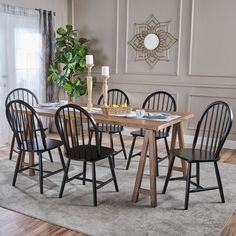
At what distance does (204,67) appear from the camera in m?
4.96

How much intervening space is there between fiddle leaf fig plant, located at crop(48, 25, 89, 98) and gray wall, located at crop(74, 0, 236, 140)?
1.63 ft

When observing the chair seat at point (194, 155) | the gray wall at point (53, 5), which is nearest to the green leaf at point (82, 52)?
the gray wall at point (53, 5)

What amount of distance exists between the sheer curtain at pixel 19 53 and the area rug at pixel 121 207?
1.75m

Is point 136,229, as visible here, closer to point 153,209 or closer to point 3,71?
point 153,209

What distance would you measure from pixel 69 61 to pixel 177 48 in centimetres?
168

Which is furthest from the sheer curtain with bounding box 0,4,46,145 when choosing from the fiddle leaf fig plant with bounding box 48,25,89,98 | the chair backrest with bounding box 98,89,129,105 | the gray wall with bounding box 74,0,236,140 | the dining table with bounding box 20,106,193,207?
the dining table with bounding box 20,106,193,207

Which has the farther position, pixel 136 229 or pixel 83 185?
pixel 83 185

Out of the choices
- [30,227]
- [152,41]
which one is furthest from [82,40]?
[30,227]

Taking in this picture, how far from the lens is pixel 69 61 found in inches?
209

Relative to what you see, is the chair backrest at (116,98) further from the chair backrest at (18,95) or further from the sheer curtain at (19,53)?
the sheer curtain at (19,53)

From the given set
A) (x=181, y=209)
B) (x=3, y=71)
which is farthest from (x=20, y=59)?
(x=181, y=209)

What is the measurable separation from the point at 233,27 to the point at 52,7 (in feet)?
9.48

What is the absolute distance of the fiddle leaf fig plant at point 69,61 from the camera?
5320 mm

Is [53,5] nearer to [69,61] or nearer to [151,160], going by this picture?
[69,61]
